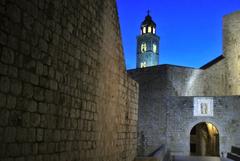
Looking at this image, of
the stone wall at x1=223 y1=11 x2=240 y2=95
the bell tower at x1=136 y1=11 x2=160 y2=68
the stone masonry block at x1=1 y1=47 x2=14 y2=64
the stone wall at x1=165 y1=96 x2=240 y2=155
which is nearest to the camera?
the stone masonry block at x1=1 y1=47 x2=14 y2=64

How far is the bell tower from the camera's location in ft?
189

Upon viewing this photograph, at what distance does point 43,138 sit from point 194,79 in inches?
928

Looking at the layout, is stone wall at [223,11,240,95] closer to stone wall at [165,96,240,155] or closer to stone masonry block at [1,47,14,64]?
stone wall at [165,96,240,155]

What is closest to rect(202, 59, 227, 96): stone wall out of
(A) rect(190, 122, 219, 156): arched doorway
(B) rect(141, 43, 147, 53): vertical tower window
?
(A) rect(190, 122, 219, 156): arched doorway

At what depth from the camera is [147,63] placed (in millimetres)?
58438

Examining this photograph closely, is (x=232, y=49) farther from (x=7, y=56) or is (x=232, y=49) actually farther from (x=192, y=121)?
(x=7, y=56)

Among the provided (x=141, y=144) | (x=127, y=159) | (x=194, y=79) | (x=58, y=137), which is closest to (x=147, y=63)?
(x=194, y=79)

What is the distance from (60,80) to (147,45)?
53.9 metres

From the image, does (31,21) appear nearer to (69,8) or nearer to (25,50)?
(25,50)

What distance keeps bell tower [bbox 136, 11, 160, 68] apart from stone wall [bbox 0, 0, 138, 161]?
50523 millimetres

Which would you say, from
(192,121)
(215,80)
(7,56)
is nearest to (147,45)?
(215,80)

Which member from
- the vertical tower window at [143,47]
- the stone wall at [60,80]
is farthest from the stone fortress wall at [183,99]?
the vertical tower window at [143,47]

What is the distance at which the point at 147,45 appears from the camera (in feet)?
191

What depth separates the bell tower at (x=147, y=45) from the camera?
5756cm
